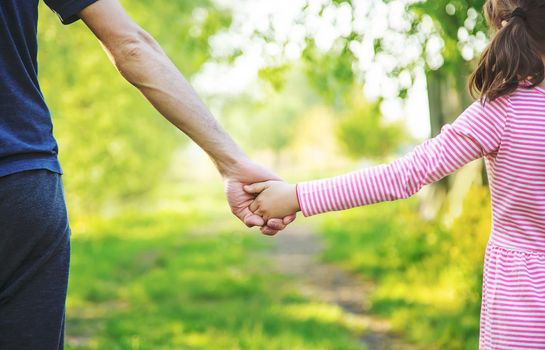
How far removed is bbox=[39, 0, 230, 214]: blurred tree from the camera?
30.1ft

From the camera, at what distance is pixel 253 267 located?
926 centimetres

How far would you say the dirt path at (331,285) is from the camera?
5541 millimetres

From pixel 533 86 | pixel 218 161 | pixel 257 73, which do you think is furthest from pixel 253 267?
pixel 533 86

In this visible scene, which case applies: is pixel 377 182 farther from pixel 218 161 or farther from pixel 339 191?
pixel 218 161

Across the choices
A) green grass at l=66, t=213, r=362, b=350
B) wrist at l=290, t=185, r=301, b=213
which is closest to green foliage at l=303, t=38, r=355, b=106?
green grass at l=66, t=213, r=362, b=350

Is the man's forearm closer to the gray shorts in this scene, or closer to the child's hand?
the child's hand

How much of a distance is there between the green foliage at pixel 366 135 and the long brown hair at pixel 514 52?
1633 centimetres

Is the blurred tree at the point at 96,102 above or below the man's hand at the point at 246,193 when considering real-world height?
above

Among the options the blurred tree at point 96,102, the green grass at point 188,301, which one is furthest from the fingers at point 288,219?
the blurred tree at point 96,102

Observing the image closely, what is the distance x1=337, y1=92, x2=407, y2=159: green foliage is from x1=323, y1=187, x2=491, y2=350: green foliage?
9.09 m

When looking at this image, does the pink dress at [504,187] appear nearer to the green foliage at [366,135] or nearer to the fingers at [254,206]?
the fingers at [254,206]

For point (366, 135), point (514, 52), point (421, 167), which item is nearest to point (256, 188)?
point (421, 167)

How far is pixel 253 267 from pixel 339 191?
717 cm

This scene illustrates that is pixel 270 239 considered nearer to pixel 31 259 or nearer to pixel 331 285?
pixel 331 285
